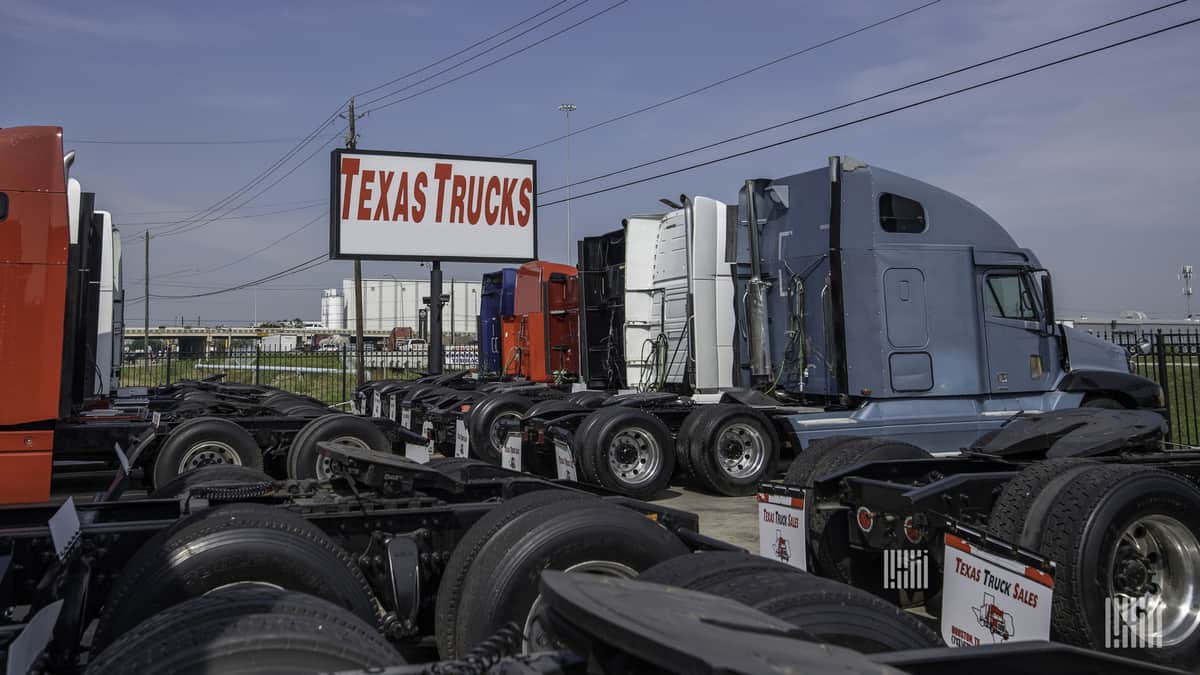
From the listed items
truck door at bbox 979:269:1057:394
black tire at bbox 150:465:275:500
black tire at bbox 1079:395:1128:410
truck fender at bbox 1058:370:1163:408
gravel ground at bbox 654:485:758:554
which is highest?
truck door at bbox 979:269:1057:394

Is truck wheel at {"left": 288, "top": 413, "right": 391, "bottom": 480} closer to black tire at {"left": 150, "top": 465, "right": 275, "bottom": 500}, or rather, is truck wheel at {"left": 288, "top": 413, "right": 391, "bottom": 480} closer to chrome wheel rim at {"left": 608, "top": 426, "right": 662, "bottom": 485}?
chrome wheel rim at {"left": 608, "top": 426, "right": 662, "bottom": 485}

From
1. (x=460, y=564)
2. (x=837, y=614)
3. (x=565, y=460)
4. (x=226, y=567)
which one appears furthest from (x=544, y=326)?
(x=837, y=614)

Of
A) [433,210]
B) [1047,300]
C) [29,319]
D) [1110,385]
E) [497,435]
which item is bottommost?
[497,435]

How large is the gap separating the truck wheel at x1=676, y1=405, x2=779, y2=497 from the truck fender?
139 inches

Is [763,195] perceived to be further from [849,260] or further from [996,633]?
[996,633]

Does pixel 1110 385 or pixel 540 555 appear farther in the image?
pixel 1110 385

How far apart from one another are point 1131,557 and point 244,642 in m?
4.07

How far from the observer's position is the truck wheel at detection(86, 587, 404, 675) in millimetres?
Answer: 1987

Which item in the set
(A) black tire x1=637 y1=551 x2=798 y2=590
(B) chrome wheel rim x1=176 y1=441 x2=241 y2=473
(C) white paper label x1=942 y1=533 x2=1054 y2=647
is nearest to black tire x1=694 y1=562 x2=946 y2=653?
(A) black tire x1=637 y1=551 x2=798 y2=590

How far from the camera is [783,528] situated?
499cm

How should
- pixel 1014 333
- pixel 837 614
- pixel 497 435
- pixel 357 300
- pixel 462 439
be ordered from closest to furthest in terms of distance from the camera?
pixel 837 614
pixel 1014 333
pixel 462 439
pixel 497 435
pixel 357 300

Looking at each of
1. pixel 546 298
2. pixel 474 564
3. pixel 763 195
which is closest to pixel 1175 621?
pixel 474 564

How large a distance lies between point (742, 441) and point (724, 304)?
2064 mm

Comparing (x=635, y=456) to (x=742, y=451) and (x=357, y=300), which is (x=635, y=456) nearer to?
(x=742, y=451)
